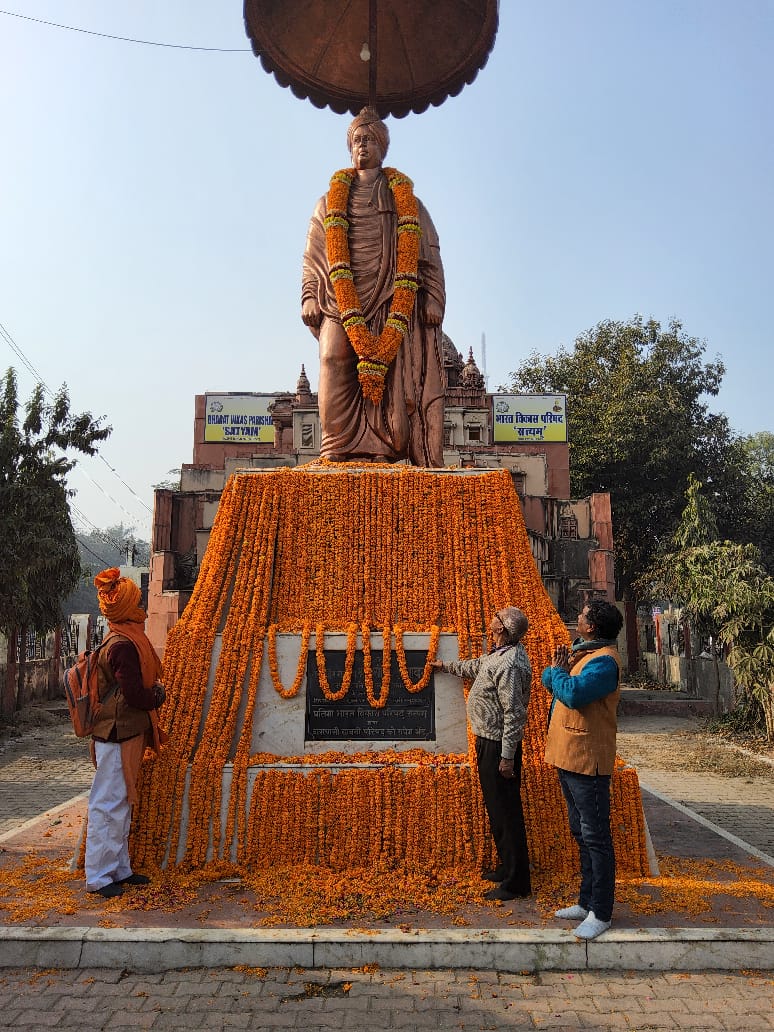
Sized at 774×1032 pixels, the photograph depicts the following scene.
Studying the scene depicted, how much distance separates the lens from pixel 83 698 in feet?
14.5

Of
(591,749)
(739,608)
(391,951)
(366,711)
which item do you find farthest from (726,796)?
(391,951)

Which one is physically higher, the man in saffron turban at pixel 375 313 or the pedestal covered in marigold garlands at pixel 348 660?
the man in saffron turban at pixel 375 313

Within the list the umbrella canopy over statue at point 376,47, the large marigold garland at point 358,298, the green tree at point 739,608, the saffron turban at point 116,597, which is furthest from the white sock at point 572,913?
the green tree at point 739,608

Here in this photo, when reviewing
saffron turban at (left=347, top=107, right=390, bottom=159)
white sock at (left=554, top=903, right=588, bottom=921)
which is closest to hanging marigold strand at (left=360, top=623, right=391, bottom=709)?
white sock at (left=554, top=903, right=588, bottom=921)

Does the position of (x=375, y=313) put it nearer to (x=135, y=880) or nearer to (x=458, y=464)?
(x=135, y=880)

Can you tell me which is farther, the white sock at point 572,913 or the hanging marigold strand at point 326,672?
the hanging marigold strand at point 326,672

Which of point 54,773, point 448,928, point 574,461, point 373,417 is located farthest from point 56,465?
point 574,461

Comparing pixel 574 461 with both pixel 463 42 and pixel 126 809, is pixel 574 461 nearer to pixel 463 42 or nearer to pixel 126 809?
pixel 463 42

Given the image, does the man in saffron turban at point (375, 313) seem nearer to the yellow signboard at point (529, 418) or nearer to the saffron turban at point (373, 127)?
the saffron turban at point (373, 127)

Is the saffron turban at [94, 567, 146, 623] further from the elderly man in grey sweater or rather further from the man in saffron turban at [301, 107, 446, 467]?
the man in saffron turban at [301, 107, 446, 467]

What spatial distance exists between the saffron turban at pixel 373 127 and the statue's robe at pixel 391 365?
48 cm

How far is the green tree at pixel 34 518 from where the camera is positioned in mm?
11656

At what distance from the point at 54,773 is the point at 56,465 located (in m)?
5.08

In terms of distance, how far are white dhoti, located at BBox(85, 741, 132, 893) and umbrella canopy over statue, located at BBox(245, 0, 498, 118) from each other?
7.06m
